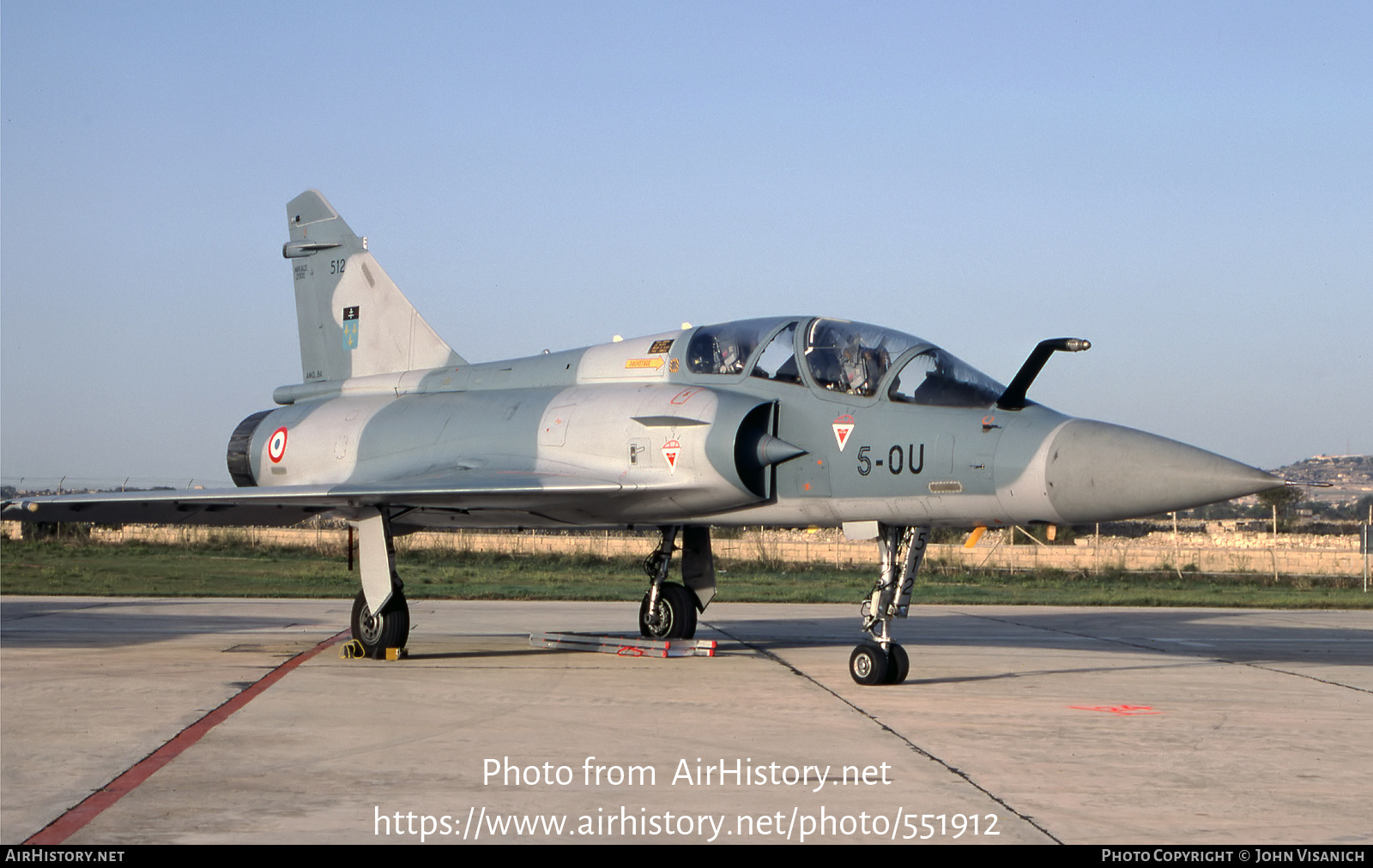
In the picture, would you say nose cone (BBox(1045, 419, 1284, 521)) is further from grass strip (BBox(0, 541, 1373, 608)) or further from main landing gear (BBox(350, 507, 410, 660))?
grass strip (BBox(0, 541, 1373, 608))

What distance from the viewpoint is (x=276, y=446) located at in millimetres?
14734

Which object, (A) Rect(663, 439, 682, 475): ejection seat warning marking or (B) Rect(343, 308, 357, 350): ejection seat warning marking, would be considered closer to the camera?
(A) Rect(663, 439, 682, 475): ejection seat warning marking

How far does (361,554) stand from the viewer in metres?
12.3

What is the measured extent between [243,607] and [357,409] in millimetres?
7156

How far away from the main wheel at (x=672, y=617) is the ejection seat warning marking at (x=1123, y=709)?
514cm

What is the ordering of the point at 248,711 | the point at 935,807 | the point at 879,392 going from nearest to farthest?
the point at 935,807
the point at 248,711
the point at 879,392

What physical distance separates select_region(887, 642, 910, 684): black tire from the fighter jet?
0.6 inches

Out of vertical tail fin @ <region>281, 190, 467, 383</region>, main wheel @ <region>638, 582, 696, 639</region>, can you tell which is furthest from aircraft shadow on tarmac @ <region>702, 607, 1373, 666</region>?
vertical tail fin @ <region>281, 190, 467, 383</region>

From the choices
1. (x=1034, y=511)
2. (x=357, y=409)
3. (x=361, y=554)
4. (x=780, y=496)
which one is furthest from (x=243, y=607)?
(x=1034, y=511)

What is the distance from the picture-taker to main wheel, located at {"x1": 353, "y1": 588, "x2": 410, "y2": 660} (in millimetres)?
12039

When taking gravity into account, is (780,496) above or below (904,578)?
above

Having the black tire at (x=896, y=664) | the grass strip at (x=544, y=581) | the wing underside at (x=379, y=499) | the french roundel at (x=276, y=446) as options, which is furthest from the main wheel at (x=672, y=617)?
the grass strip at (x=544, y=581)

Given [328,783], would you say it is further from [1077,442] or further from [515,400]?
[515,400]

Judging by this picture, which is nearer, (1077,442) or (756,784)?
(756,784)
